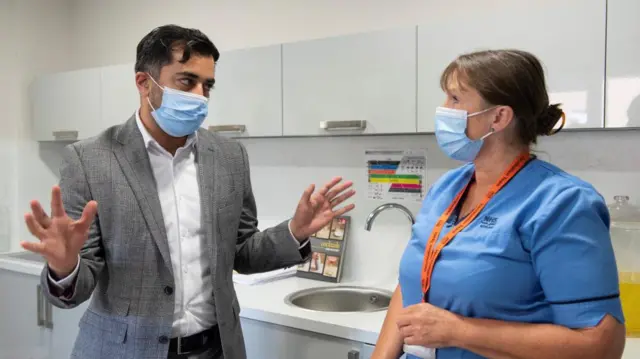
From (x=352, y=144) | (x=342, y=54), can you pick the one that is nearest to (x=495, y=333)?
(x=342, y=54)

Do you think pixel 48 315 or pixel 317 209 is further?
pixel 48 315

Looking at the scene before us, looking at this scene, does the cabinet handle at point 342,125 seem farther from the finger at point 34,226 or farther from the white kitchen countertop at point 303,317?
the finger at point 34,226

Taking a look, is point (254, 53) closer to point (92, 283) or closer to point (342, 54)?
point (342, 54)

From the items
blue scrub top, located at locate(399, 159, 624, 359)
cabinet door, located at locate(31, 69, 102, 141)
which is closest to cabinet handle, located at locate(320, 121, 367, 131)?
blue scrub top, located at locate(399, 159, 624, 359)

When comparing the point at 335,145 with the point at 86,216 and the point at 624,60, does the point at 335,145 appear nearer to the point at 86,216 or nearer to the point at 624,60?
the point at 624,60

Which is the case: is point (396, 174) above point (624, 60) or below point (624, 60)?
below

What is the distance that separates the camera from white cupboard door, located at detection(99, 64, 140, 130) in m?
2.92

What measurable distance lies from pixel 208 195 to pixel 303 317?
70 cm

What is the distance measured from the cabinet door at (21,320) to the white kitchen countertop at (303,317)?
130 cm

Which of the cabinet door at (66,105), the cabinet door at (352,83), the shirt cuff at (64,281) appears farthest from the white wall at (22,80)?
the shirt cuff at (64,281)

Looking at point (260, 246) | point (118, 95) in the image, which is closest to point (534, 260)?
point (260, 246)

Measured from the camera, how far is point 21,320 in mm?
3115

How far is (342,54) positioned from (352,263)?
3.32 feet

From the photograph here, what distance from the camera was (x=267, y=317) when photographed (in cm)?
210
